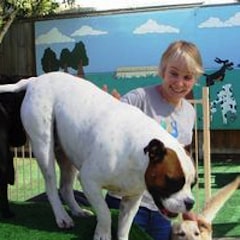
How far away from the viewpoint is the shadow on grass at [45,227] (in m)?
2.34

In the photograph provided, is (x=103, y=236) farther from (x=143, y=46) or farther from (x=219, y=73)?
(x=143, y=46)

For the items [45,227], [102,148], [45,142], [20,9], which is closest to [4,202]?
[45,227]

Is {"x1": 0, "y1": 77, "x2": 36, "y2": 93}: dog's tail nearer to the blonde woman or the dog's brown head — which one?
the blonde woman

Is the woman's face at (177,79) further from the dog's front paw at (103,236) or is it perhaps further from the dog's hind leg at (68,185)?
the dog's front paw at (103,236)

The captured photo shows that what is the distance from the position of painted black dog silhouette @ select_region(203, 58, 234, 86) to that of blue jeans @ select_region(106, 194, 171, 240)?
7.37m

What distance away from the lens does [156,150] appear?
1922 mm

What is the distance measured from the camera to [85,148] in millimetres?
2158

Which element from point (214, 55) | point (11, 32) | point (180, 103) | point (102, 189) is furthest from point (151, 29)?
point (102, 189)

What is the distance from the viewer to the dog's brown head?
1908 millimetres

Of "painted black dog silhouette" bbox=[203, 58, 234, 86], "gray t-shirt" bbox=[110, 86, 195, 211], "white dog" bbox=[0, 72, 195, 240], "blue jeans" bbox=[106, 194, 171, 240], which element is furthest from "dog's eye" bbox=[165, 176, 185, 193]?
"painted black dog silhouette" bbox=[203, 58, 234, 86]

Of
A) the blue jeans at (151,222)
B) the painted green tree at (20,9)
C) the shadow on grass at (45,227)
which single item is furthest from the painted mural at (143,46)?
the shadow on grass at (45,227)

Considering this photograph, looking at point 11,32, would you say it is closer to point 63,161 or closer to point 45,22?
point 45,22

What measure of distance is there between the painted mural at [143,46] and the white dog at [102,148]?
768 centimetres

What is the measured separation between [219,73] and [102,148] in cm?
813
